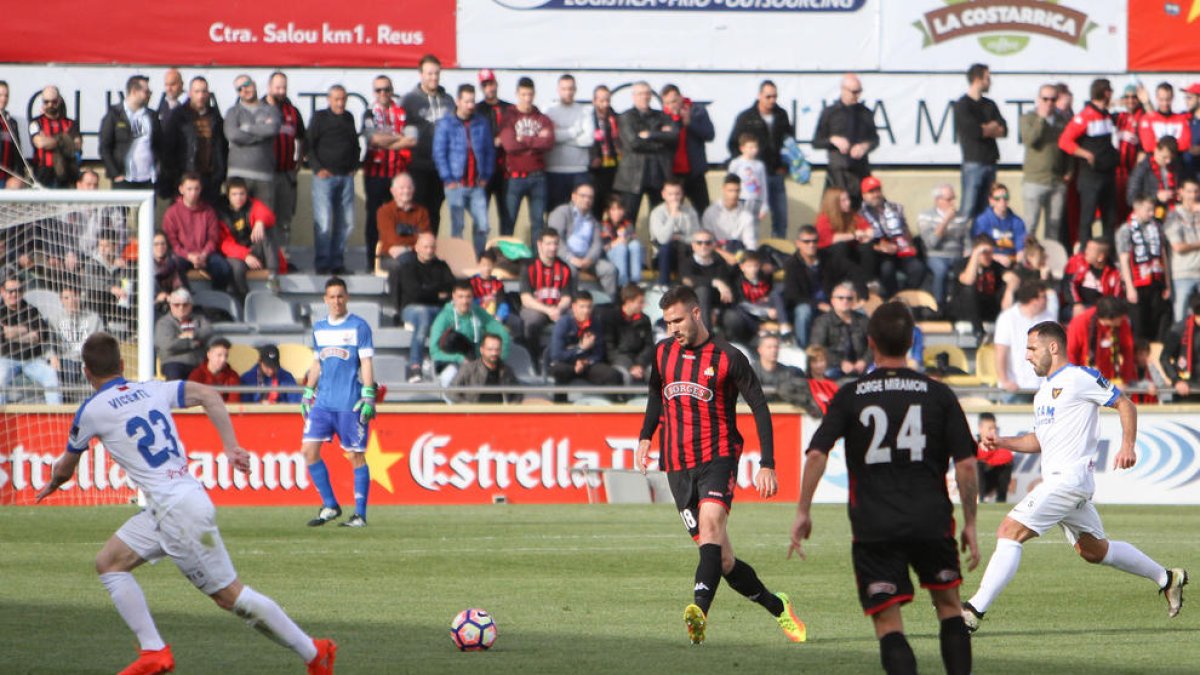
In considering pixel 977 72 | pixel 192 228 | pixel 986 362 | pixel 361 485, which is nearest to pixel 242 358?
pixel 192 228

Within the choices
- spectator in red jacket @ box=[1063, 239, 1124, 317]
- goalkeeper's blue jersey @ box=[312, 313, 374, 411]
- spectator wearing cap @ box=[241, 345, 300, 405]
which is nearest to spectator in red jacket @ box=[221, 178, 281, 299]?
spectator wearing cap @ box=[241, 345, 300, 405]

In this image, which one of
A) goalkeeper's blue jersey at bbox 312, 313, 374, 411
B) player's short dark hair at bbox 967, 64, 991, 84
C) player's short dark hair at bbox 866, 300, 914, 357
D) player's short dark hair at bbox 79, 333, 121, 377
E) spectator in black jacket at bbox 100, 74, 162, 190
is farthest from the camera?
player's short dark hair at bbox 967, 64, 991, 84

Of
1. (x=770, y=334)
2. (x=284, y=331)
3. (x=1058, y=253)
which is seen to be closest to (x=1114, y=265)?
(x=1058, y=253)

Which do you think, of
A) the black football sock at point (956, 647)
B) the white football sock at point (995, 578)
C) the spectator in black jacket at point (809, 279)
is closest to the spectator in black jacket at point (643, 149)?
the spectator in black jacket at point (809, 279)

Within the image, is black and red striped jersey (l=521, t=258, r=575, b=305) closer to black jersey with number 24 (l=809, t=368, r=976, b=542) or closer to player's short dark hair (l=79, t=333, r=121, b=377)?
player's short dark hair (l=79, t=333, r=121, b=377)

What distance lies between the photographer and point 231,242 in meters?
22.1

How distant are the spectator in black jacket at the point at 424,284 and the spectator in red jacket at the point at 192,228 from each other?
2.28 meters

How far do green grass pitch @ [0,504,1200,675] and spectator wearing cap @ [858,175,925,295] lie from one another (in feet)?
18.3

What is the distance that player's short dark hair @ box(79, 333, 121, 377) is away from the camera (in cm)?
851

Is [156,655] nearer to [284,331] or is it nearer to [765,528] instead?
[765,528]

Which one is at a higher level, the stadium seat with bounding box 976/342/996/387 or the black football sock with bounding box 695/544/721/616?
the stadium seat with bounding box 976/342/996/387

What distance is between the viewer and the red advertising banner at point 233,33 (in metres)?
23.8

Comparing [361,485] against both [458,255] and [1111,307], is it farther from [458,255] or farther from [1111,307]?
[1111,307]

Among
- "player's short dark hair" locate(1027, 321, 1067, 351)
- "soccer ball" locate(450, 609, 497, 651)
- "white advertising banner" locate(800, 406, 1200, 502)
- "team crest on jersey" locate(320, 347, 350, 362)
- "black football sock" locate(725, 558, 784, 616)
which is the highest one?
"player's short dark hair" locate(1027, 321, 1067, 351)
